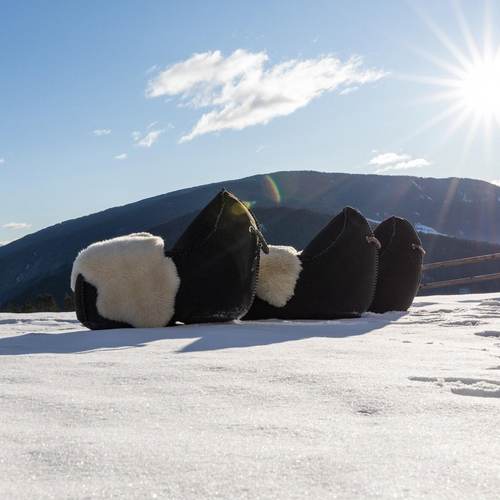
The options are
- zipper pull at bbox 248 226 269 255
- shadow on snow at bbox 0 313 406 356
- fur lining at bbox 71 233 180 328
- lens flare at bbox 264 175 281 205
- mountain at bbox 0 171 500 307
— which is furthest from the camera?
lens flare at bbox 264 175 281 205

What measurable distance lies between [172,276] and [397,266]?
219 centimetres

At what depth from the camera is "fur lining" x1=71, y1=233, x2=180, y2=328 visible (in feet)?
10.5

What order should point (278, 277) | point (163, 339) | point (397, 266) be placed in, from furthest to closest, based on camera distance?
point (397, 266) < point (278, 277) < point (163, 339)

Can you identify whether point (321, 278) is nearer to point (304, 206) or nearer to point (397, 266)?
point (397, 266)

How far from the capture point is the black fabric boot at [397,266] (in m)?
4.56

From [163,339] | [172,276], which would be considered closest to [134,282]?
[172,276]

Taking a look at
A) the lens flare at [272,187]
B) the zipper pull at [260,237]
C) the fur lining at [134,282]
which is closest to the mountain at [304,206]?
the lens flare at [272,187]

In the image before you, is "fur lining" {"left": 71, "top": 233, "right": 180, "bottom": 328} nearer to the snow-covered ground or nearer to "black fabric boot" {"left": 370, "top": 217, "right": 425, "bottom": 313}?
the snow-covered ground

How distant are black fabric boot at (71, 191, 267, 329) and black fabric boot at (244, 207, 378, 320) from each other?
0.94ft

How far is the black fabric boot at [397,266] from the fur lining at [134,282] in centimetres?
200

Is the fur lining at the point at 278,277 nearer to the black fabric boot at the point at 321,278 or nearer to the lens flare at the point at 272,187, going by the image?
the black fabric boot at the point at 321,278

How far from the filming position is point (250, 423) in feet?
3.32

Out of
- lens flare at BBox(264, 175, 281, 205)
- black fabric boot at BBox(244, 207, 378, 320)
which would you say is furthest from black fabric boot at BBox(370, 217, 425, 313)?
lens flare at BBox(264, 175, 281, 205)

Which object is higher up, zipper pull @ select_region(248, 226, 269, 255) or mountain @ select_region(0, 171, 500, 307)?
mountain @ select_region(0, 171, 500, 307)
